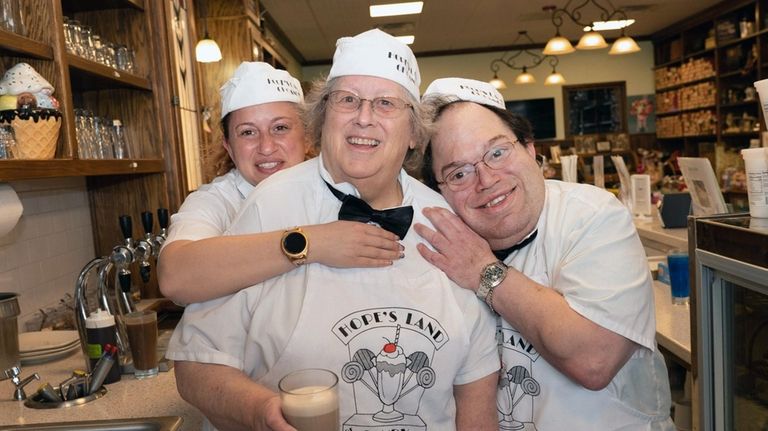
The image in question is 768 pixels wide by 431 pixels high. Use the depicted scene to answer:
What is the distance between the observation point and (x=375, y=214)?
1.60 meters

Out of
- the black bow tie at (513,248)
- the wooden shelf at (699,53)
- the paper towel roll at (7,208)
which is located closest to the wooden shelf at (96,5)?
the paper towel roll at (7,208)

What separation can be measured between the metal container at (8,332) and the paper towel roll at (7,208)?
0.24 metres

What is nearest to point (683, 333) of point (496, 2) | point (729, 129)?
point (496, 2)

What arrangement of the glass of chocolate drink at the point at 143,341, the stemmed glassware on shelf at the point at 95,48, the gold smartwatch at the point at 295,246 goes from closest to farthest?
the gold smartwatch at the point at 295,246 → the glass of chocolate drink at the point at 143,341 → the stemmed glassware on shelf at the point at 95,48

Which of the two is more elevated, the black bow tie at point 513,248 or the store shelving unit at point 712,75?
the store shelving unit at point 712,75

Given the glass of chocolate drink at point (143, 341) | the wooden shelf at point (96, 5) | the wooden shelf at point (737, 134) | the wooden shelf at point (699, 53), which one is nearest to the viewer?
the glass of chocolate drink at point (143, 341)

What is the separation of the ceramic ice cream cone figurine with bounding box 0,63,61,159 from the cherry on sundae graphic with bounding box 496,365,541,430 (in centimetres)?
172

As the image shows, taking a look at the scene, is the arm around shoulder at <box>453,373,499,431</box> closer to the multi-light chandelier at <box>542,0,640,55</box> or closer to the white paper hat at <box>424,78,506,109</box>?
the white paper hat at <box>424,78,506,109</box>

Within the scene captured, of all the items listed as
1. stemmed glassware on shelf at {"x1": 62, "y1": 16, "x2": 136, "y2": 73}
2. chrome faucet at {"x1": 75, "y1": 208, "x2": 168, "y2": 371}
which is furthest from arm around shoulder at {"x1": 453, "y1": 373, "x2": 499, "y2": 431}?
stemmed glassware on shelf at {"x1": 62, "y1": 16, "x2": 136, "y2": 73}

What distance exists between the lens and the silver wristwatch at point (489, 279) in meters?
1.59

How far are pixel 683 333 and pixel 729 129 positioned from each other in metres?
9.03

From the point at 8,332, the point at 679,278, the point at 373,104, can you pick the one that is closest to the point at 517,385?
the point at 373,104

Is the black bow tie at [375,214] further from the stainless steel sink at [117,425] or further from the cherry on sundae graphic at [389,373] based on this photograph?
the stainless steel sink at [117,425]

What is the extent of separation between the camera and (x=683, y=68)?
37.6 feet
